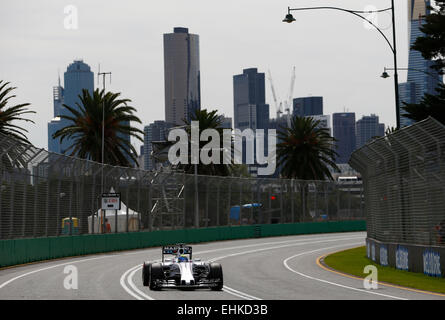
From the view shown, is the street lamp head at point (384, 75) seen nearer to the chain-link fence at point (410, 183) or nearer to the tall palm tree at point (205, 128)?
the chain-link fence at point (410, 183)

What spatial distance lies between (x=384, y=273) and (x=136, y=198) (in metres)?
21.4

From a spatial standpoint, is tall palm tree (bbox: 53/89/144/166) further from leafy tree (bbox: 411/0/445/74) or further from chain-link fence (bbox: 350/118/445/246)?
chain-link fence (bbox: 350/118/445/246)

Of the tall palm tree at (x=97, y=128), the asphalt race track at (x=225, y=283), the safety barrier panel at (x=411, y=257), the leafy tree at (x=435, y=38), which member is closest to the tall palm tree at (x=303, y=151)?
the tall palm tree at (x=97, y=128)

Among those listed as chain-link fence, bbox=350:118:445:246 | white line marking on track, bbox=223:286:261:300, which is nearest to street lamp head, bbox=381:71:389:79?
chain-link fence, bbox=350:118:445:246

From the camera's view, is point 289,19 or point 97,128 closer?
point 289,19

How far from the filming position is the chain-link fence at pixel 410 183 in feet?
72.1

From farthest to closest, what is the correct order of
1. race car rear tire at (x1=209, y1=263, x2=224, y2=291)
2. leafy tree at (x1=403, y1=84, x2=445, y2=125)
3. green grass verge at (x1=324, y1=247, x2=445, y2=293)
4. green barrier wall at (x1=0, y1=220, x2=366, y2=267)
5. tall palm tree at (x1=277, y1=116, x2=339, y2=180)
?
tall palm tree at (x1=277, y1=116, x2=339, y2=180)
leafy tree at (x1=403, y1=84, x2=445, y2=125)
green barrier wall at (x1=0, y1=220, x2=366, y2=267)
green grass verge at (x1=324, y1=247, x2=445, y2=293)
race car rear tire at (x1=209, y1=263, x2=224, y2=291)

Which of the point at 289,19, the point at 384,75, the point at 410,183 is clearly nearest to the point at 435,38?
the point at 384,75

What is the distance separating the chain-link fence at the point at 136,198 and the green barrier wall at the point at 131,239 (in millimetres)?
425

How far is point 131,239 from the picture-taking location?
42.0 m

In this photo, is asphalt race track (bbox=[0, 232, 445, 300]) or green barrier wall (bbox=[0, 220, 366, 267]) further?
green barrier wall (bbox=[0, 220, 366, 267])

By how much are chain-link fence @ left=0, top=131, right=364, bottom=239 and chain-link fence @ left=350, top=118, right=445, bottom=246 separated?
11.9 metres

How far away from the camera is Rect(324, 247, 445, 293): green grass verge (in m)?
19.8

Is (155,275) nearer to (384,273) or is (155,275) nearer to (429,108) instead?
(384,273)
